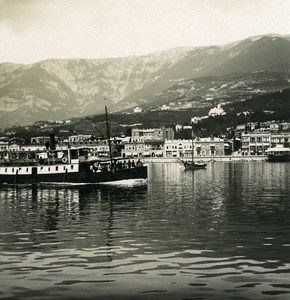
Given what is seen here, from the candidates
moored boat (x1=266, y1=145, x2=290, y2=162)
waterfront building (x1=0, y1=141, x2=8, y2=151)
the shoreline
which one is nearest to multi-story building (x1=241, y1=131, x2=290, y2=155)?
moored boat (x1=266, y1=145, x2=290, y2=162)

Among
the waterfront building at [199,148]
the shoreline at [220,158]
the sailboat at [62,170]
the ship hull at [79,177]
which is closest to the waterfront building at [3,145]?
the shoreline at [220,158]

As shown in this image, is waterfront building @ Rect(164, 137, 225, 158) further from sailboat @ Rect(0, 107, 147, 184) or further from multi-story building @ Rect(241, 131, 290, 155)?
sailboat @ Rect(0, 107, 147, 184)

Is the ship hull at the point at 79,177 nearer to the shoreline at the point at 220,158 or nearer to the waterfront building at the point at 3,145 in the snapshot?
the shoreline at the point at 220,158

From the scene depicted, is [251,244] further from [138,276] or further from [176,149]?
[176,149]

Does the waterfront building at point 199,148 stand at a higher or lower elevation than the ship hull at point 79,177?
higher

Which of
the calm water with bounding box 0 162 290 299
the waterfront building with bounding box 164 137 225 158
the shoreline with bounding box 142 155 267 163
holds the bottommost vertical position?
the calm water with bounding box 0 162 290 299

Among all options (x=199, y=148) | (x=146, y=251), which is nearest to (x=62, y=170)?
(x=146, y=251)
